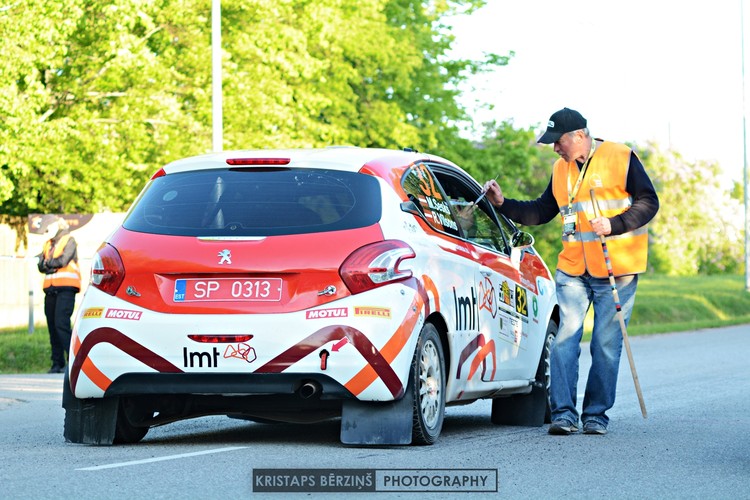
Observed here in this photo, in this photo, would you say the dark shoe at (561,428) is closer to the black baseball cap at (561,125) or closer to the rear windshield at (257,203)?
the black baseball cap at (561,125)

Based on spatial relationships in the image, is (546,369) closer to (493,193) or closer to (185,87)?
(493,193)

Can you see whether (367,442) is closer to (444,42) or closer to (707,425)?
(707,425)

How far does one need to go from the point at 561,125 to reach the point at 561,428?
6.32 feet

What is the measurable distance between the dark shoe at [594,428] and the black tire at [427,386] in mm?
1346

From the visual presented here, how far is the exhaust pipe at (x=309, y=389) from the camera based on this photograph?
8125 mm

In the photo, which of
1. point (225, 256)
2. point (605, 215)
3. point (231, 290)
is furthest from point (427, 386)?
point (605, 215)

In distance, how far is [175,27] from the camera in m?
31.3

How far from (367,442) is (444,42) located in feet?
109

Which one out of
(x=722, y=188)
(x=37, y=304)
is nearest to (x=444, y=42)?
(x=37, y=304)

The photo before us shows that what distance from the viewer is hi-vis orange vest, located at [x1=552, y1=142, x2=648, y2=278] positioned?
32.3 feet

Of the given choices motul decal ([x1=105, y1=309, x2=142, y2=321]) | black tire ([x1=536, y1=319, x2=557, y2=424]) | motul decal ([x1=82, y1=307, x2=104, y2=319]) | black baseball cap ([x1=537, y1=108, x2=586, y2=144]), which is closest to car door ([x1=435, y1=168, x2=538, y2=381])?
black tire ([x1=536, y1=319, x2=557, y2=424])

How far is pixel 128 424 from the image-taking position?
891 cm

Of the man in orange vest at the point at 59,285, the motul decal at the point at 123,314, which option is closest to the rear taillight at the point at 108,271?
Answer: the motul decal at the point at 123,314

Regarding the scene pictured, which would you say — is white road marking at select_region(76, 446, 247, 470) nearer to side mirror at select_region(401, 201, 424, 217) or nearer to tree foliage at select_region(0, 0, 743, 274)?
side mirror at select_region(401, 201, 424, 217)
